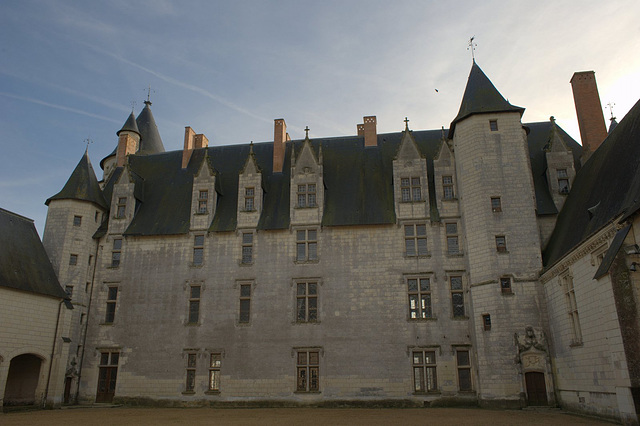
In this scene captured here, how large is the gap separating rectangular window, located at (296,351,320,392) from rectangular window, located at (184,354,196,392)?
14.6ft

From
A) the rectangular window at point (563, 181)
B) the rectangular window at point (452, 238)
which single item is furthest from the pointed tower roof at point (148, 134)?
the rectangular window at point (563, 181)

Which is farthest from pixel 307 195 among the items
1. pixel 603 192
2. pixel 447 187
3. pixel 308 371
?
pixel 603 192

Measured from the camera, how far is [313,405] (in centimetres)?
1967

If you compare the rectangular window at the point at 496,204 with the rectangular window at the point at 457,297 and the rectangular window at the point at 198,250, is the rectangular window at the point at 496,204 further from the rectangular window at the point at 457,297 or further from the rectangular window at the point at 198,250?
the rectangular window at the point at 198,250

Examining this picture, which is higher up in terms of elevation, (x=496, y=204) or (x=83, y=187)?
(x=83, y=187)

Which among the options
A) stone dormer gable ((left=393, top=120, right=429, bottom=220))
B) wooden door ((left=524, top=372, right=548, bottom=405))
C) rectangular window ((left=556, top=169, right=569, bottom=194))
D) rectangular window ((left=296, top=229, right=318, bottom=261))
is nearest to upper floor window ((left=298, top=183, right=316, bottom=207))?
rectangular window ((left=296, top=229, right=318, bottom=261))

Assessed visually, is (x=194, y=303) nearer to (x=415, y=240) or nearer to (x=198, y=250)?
(x=198, y=250)

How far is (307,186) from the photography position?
22859 millimetres

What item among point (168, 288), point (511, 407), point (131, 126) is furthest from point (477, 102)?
point (131, 126)

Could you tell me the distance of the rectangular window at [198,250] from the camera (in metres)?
22.5

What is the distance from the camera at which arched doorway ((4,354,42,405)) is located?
20.4 meters

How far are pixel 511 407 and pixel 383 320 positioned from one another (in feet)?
18.3

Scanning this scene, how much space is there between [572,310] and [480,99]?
967 cm

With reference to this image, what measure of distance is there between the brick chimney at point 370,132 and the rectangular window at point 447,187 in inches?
187
